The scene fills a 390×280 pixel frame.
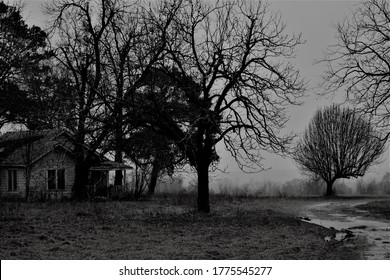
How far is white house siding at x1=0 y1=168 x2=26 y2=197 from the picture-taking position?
3341 cm

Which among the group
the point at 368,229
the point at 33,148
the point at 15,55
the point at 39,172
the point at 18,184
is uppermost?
the point at 15,55

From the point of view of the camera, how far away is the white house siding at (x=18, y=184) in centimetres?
3341

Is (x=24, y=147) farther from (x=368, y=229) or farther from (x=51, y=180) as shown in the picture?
(x=368, y=229)

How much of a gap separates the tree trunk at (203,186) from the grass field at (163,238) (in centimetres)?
97

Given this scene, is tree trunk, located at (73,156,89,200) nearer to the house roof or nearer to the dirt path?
the house roof

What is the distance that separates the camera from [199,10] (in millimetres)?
20234

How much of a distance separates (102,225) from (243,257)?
7040 millimetres

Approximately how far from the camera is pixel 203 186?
2125 cm

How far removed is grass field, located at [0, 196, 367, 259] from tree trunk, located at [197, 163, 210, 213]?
0.97 m

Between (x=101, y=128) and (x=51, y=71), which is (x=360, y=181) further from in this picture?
(x=101, y=128)

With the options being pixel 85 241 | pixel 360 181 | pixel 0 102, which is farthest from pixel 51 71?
pixel 360 181

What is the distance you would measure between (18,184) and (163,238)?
73.9 feet

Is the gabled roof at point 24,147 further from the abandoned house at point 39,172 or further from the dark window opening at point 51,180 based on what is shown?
the dark window opening at point 51,180

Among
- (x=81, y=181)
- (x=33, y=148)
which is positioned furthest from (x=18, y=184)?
(x=81, y=181)
